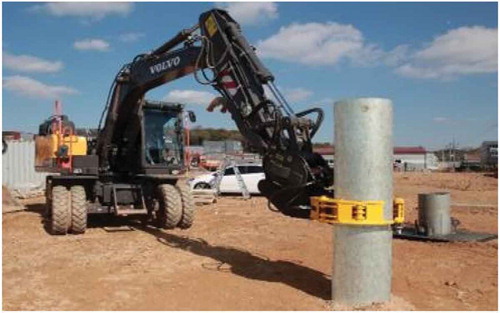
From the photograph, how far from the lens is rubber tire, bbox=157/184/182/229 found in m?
13.4

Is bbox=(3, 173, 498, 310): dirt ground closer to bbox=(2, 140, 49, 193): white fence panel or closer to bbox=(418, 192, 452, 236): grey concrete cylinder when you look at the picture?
bbox=(418, 192, 452, 236): grey concrete cylinder

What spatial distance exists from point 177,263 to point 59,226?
4187 mm

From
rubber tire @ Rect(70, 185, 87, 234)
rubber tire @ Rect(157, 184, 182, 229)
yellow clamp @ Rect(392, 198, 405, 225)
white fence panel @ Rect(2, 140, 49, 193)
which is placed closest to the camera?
yellow clamp @ Rect(392, 198, 405, 225)

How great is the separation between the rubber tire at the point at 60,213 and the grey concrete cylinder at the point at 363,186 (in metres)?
7.49

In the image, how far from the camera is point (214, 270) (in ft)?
29.1

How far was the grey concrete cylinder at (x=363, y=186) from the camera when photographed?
6.63 meters

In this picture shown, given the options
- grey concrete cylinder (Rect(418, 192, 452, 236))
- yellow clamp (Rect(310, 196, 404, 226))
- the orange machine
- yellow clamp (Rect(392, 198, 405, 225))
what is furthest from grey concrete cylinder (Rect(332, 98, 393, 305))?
the orange machine

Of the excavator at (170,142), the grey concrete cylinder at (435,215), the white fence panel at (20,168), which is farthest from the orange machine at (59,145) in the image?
the white fence panel at (20,168)

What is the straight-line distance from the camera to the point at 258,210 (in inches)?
710

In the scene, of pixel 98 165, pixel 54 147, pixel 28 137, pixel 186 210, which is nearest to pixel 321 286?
pixel 186 210

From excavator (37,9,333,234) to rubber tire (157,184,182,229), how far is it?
2 centimetres

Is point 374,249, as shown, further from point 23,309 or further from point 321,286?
point 23,309

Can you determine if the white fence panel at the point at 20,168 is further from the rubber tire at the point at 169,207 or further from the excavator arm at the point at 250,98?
the excavator arm at the point at 250,98

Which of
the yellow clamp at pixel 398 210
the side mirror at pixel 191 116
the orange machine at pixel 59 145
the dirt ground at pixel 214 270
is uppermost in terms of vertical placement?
the side mirror at pixel 191 116
